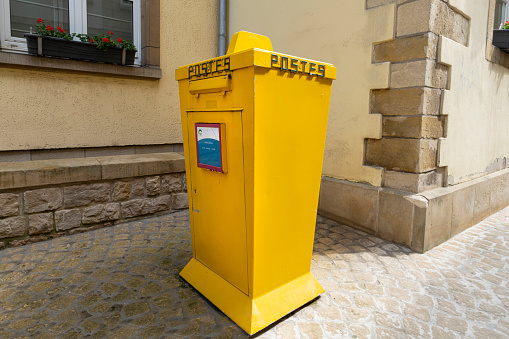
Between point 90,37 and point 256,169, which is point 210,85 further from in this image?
point 90,37

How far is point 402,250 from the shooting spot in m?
3.45

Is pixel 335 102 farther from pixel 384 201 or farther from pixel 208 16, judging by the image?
A: pixel 208 16

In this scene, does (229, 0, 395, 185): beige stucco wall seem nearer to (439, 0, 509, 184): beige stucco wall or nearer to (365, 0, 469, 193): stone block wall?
(365, 0, 469, 193): stone block wall

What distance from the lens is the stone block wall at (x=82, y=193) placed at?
3.37 metres

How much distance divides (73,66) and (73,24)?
64 cm

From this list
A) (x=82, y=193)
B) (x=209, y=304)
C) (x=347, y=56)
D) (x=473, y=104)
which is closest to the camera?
(x=209, y=304)

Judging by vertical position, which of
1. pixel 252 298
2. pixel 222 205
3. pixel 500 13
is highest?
pixel 500 13

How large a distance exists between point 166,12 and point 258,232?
406 centimetres

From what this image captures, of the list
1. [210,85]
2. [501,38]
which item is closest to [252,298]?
[210,85]

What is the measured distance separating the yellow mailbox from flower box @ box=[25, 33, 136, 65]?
7.53ft

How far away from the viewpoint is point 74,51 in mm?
4043

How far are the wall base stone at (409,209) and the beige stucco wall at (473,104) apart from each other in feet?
0.89

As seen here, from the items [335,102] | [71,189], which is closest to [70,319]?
[71,189]

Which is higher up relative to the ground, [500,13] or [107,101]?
[500,13]
